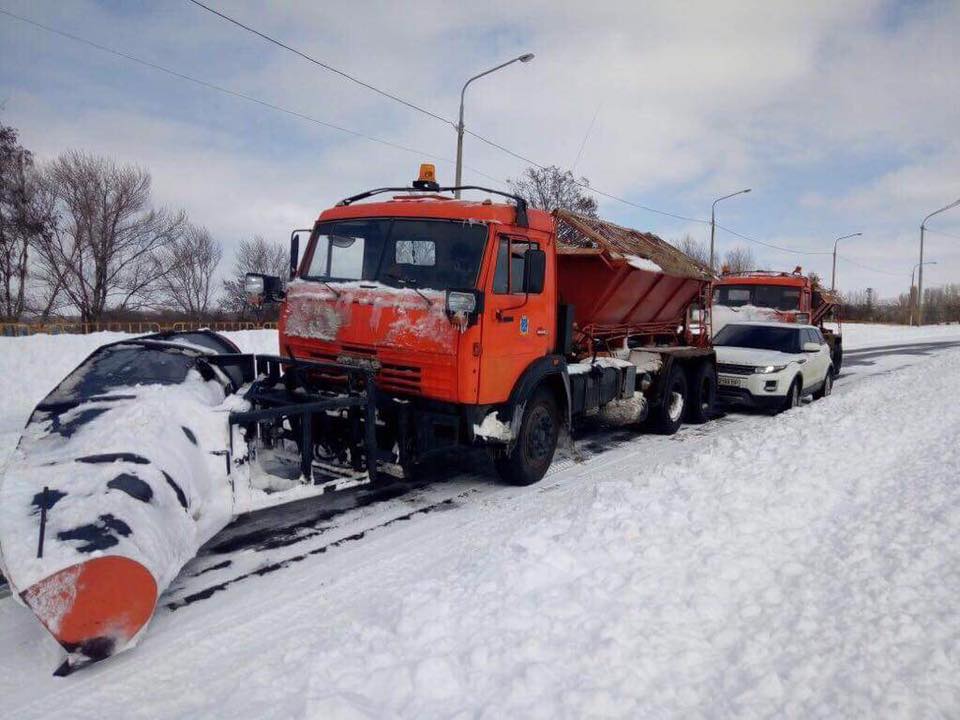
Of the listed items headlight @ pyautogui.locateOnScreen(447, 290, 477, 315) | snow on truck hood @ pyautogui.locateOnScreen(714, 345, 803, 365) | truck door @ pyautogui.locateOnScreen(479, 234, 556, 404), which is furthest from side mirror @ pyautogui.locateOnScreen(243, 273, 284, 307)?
snow on truck hood @ pyautogui.locateOnScreen(714, 345, 803, 365)

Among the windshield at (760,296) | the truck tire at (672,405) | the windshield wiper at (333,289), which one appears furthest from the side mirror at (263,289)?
the windshield at (760,296)

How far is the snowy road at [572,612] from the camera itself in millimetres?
2762

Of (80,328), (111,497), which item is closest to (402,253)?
(111,497)

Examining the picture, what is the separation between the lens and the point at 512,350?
5984 mm

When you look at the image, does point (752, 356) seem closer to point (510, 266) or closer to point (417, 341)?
point (510, 266)

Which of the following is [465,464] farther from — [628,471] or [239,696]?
[239,696]

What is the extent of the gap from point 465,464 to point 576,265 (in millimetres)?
2778

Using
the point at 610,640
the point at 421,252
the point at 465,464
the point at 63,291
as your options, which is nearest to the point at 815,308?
the point at 465,464

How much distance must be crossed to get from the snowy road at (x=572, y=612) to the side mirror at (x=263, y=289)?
221cm

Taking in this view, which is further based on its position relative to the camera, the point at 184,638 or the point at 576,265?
the point at 576,265

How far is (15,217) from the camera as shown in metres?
27.7

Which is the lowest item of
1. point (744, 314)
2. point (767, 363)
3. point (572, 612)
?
point (572, 612)

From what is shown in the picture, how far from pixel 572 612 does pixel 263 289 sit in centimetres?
451

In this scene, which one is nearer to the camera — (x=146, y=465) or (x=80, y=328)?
(x=146, y=465)
